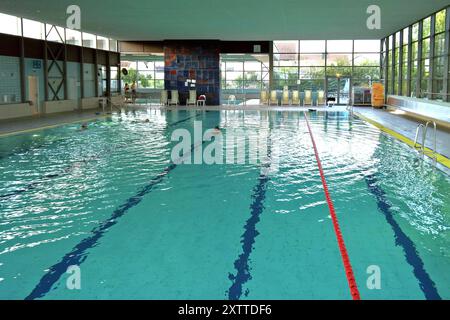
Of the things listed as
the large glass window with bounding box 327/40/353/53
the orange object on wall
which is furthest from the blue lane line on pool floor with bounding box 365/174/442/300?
the large glass window with bounding box 327/40/353/53

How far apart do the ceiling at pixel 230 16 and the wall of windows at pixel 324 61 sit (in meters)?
3.21

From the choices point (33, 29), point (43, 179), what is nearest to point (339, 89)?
point (33, 29)

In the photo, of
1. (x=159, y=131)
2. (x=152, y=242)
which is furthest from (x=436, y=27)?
(x=152, y=242)

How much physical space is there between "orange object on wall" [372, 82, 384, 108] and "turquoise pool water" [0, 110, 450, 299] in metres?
14.8

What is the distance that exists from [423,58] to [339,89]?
32.8 ft

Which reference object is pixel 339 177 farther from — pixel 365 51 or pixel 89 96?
pixel 365 51

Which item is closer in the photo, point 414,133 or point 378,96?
point 414,133

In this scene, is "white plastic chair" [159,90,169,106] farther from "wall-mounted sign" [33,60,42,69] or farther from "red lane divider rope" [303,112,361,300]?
"red lane divider rope" [303,112,361,300]

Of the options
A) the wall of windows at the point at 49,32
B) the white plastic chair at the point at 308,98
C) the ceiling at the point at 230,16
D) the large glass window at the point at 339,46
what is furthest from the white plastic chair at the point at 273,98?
the wall of windows at the point at 49,32

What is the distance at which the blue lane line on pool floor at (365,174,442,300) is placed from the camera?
3510mm

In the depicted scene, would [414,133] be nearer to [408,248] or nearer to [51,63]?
[408,248]

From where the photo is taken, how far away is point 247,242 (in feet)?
15.0

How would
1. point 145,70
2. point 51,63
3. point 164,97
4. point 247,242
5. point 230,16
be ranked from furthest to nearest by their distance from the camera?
1. point 145,70
2. point 164,97
3. point 51,63
4. point 230,16
5. point 247,242

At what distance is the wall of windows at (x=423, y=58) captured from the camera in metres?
15.3
